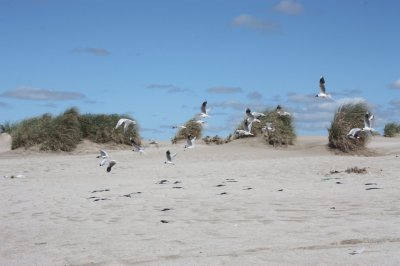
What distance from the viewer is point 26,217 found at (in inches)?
438

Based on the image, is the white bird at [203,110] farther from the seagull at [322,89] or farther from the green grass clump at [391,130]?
the green grass clump at [391,130]

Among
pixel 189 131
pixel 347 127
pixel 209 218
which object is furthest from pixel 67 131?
pixel 209 218

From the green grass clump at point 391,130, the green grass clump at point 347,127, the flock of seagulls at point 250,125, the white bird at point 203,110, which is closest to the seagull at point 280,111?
the flock of seagulls at point 250,125

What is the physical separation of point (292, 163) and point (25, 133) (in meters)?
15.3

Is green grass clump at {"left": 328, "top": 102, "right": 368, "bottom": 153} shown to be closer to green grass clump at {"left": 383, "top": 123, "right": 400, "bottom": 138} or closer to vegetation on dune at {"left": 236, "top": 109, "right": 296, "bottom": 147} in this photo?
vegetation on dune at {"left": 236, "top": 109, "right": 296, "bottom": 147}

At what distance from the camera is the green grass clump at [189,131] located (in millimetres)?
33625

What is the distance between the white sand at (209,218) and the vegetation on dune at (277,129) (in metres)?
8.13

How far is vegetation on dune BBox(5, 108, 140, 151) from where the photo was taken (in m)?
29.1

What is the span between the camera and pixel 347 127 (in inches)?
941

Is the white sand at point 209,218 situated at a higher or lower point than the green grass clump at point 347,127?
lower

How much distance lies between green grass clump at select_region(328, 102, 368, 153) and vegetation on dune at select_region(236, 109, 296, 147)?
2.90 meters

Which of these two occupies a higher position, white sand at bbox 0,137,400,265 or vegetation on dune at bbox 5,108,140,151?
vegetation on dune at bbox 5,108,140,151

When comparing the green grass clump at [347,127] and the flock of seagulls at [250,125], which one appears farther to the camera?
the green grass clump at [347,127]

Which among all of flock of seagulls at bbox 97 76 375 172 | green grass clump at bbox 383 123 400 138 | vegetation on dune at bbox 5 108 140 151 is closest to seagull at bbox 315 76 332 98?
flock of seagulls at bbox 97 76 375 172
